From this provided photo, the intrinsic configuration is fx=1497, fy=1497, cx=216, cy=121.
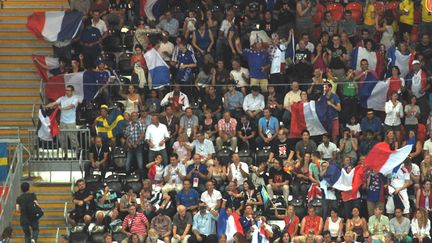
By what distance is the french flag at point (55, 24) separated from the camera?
3831 cm

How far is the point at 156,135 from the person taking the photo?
3575 cm

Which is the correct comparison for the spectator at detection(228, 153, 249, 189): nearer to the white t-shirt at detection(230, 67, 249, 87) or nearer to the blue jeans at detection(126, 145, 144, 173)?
the blue jeans at detection(126, 145, 144, 173)

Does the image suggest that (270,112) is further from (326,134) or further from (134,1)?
(134,1)

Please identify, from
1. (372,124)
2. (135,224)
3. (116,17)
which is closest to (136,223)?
(135,224)

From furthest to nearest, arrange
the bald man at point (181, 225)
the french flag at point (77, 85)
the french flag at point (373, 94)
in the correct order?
the french flag at point (77, 85)
the french flag at point (373, 94)
the bald man at point (181, 225)

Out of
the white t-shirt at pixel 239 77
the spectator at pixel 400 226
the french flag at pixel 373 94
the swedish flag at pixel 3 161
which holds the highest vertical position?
the white t-shirt at pixel 239 77

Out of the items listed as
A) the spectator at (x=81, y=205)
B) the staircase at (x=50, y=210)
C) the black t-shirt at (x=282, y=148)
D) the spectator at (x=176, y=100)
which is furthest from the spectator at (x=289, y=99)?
the staircase at (x=50, y=210)

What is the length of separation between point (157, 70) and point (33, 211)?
228 inches

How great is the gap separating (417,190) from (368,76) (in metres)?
3.99

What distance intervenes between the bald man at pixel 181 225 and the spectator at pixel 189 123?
9.14ft

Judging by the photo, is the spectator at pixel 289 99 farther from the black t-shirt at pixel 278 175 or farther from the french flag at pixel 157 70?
the french flag at pixel 157 70

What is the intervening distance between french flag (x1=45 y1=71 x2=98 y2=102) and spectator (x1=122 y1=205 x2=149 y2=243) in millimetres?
4636

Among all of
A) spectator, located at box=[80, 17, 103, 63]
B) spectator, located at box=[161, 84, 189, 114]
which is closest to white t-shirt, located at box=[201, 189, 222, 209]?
spectator, located at box=[161, 84, 189, 114]

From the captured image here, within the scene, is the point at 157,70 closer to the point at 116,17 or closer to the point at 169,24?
the point at 169,24
